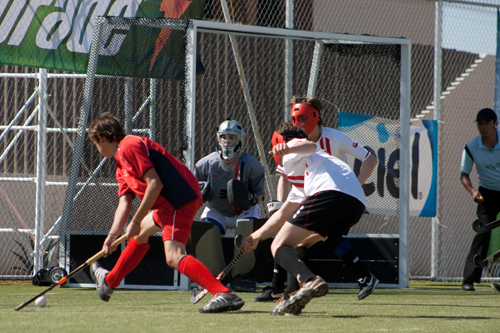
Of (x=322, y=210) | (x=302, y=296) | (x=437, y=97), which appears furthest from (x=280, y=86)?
(x=302, y=296)

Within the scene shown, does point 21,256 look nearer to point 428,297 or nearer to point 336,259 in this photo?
point 336,259

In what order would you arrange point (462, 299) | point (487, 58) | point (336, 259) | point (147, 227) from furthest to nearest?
point (487, 58) < point (336, 259) < point (462, 299) < point (147, 227)

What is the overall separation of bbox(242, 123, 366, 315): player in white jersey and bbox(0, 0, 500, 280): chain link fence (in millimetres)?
3366

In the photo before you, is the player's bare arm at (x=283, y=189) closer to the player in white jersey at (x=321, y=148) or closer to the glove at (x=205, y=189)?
the player in white jersey at (x=321, y=148)

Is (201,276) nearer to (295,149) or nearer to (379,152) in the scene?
(295,149)

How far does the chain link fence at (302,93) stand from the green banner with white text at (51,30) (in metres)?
0.23

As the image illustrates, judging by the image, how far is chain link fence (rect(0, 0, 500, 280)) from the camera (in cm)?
838

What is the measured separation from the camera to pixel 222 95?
28.7 ft

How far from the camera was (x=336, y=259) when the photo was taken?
759 centimetres

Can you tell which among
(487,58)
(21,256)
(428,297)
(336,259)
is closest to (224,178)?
(336,259)

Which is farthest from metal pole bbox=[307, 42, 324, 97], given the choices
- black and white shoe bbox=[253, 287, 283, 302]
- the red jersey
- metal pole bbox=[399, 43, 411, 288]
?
the red jersey

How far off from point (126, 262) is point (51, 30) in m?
3.65

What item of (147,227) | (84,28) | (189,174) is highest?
(84,28)

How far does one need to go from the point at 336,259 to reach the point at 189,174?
3.12 metres
